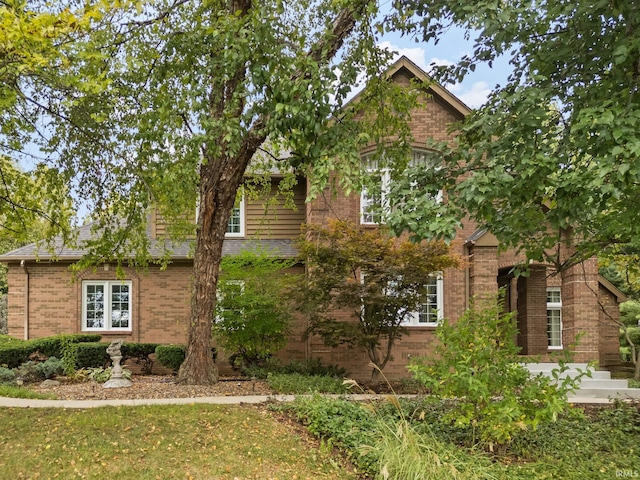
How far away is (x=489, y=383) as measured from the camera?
267 inches

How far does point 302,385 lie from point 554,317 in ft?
34.7

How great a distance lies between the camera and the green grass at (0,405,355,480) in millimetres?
6000

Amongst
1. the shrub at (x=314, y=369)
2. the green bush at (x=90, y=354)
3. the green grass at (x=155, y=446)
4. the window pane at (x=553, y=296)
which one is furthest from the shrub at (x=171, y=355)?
the window pane at (x=553, y=296)

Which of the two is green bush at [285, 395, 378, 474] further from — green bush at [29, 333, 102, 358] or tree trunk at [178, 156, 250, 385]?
green bush at [29, 333, 102, 358]

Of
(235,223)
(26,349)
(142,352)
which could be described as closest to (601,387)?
(235,223)

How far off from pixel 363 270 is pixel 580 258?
14.9 ft

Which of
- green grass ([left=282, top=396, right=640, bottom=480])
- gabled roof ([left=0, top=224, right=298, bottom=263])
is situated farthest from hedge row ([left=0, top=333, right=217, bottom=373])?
green grass ([left=282, top=396, right=640, bottom=480])

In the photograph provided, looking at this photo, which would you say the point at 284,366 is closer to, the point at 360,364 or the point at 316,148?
the point at 360,364

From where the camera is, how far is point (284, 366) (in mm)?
12984

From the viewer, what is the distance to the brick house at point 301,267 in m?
13.6

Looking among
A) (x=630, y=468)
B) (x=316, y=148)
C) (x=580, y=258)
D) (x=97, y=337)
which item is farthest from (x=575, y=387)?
(x=97, y=337)

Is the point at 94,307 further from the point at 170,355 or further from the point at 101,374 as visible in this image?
the point at 101,374

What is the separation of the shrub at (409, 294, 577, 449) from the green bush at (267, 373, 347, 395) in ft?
11.3

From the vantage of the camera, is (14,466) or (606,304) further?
(606,304)
